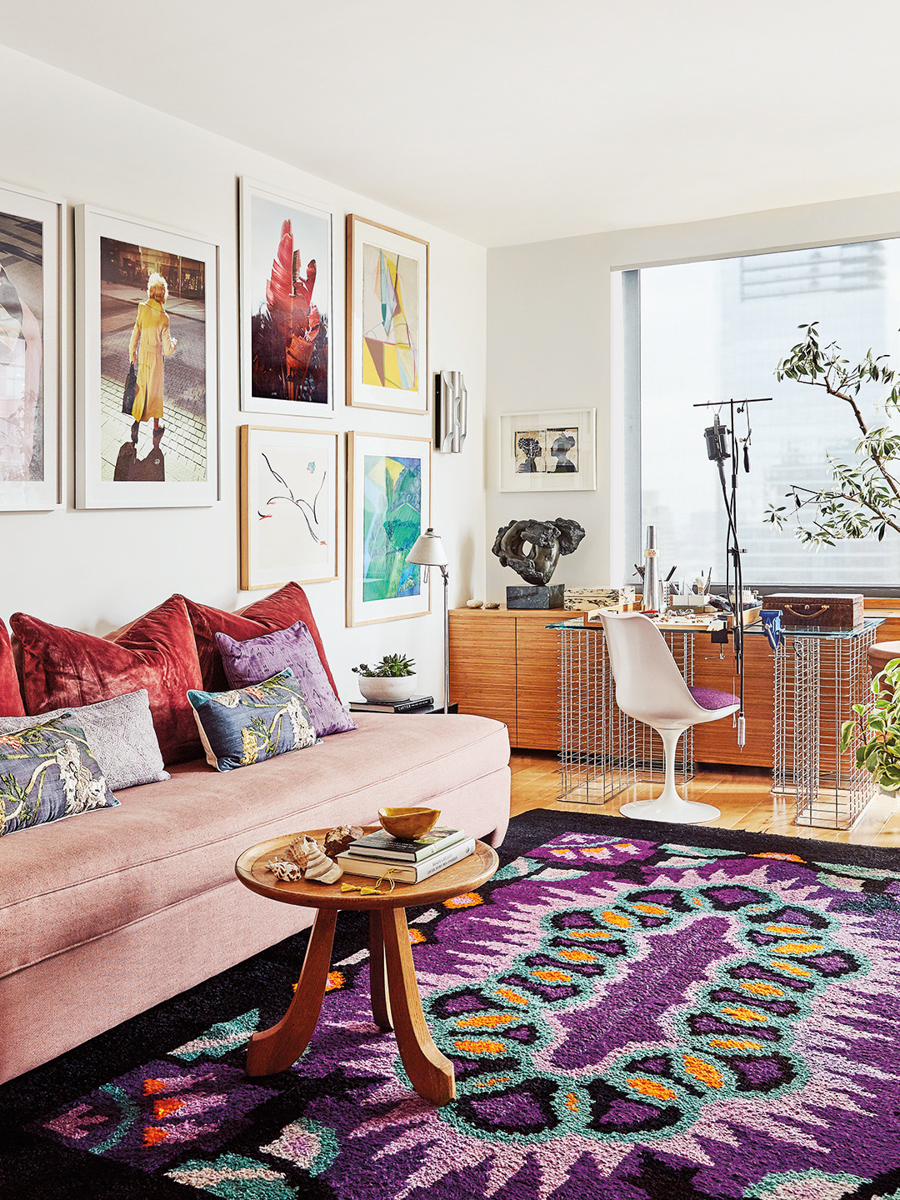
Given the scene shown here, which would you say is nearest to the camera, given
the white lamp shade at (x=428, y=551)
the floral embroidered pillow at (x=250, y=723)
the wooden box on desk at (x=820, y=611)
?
the floral embroidered pillow at (x=250, y=723)

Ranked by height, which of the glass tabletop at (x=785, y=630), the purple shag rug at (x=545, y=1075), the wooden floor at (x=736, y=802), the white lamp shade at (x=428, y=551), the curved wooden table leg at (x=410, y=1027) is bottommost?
the purple shag rug at (x=545, y=1075)

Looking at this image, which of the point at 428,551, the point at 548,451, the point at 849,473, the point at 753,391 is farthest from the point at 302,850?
the point at 753,391

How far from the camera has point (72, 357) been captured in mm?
3652

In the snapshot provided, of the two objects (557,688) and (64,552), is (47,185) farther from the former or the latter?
(557,688)

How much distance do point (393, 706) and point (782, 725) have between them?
181cm

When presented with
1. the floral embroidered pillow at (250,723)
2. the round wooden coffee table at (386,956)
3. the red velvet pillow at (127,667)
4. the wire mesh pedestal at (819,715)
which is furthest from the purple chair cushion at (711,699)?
the round wooden coffee table at (386,956)

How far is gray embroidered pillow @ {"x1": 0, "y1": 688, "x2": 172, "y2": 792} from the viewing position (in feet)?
9.77

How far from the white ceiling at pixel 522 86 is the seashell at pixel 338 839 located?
2425 millimetres

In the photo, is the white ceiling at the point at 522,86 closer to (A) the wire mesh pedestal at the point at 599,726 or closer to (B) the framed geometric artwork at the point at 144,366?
(B) the framed geometric artwork at the point at 144,366

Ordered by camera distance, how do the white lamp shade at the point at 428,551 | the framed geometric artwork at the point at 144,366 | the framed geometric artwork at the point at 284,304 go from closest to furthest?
the framed geometric artwork at the point at 144,366 < the framed geometric artwork at the point at 284,304 < the white lamp shade at the point at 428,551

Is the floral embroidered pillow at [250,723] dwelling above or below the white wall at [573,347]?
below

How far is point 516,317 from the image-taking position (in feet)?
20.4

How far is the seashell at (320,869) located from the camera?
2258 mm

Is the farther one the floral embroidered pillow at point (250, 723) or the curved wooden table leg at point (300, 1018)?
the floral embroidered pillow at point (250, 723)
